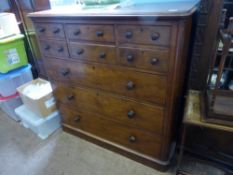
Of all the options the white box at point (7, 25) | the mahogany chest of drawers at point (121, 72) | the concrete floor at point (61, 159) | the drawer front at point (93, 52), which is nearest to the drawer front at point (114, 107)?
the mahogany chest of drawers at point (121, 72)

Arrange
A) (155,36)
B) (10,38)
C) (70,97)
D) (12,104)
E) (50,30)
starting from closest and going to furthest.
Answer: (155,36) < (50,30) < (70,97) < (10,38) < (12,104)

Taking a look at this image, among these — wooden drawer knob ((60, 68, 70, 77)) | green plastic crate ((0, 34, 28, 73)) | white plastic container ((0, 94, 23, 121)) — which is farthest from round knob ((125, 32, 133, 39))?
white plastic container ((0, 94, 23, 121))

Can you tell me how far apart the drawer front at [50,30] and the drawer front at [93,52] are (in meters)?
0.11

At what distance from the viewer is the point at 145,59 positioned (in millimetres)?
992

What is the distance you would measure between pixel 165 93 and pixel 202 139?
1.91 feet

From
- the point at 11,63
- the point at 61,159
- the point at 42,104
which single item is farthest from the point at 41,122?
the point at 11,63

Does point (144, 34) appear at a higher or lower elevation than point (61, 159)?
higher

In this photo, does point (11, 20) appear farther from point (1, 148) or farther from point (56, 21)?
point (1, 148)

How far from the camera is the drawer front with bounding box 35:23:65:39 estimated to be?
1.21m

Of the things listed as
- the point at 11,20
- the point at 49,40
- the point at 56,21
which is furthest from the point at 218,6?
the point at 11,20

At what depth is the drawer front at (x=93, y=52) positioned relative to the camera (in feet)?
3.58

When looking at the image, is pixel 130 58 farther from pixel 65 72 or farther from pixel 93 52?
pixel 65 72

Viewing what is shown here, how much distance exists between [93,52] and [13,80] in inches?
47.5

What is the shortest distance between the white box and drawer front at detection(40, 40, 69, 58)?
2.35ft
